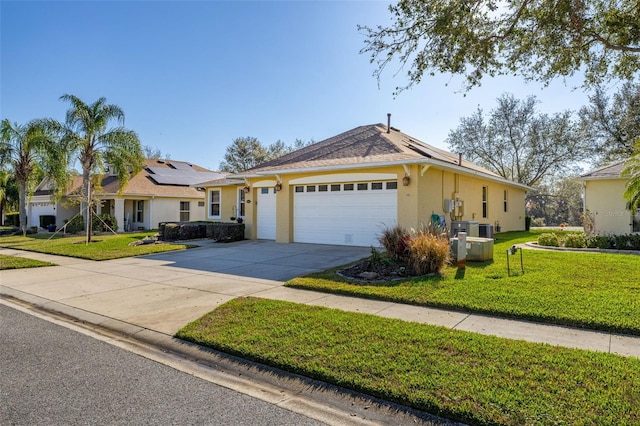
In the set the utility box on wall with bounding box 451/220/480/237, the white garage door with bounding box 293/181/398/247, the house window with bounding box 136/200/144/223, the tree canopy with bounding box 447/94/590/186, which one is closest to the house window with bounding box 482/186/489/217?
the utility box on wall with bounding box 451/220/480/237

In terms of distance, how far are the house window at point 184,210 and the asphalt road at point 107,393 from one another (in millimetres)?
23558

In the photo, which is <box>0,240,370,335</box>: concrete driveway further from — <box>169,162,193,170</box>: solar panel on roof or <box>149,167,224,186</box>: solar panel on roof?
<box>169,162,193,170</box>: solar panel on roof

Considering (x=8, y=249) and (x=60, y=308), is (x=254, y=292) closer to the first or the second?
(x=60, y=308)

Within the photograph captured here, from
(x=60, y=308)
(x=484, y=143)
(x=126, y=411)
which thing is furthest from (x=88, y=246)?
(x=484, y=143)

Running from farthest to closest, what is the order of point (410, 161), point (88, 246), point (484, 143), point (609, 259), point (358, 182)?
point (484, 143)
point (88, 246)
point (358, 182)
point (410, 161)
point (609, 259)

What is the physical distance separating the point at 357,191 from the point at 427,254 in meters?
5.51

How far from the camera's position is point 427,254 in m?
8.07

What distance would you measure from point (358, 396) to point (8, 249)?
1855 centimetres

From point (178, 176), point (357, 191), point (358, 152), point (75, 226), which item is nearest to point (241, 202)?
point (358, 152)

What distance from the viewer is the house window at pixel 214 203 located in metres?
21.9

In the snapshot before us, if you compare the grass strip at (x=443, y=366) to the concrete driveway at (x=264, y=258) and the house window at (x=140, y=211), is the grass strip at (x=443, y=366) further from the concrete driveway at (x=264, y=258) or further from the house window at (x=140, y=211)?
the house window at (x=140, y=211)

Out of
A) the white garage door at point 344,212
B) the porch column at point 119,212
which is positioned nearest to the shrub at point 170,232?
the white garage door at point 344,212

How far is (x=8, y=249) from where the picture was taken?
1593cm

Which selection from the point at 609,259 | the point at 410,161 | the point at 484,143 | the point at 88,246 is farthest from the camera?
the point at 484,143
